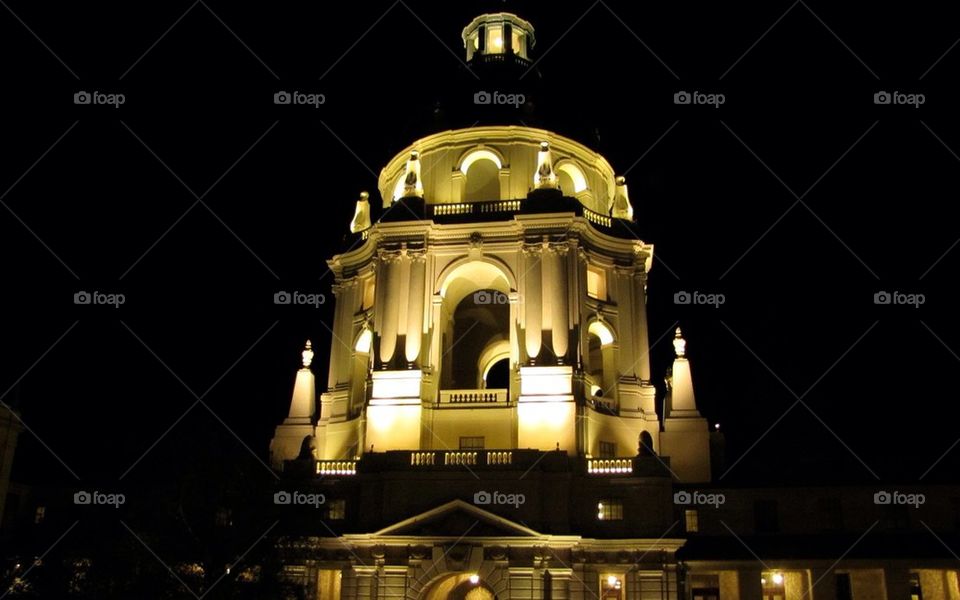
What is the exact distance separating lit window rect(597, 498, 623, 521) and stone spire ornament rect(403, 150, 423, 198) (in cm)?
1903

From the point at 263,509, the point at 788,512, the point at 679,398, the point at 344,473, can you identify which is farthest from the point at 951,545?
the point at 263,509

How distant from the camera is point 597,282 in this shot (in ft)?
157

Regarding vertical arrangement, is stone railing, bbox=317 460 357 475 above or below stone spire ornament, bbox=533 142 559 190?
below

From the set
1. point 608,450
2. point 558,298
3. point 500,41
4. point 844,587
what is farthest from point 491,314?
point 844,587

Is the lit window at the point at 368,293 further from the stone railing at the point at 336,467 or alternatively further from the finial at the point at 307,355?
the stone railing at the point at 336,467

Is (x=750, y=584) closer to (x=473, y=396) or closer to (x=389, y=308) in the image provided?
(x=473, y=396)

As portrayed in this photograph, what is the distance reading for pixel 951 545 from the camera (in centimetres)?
4041

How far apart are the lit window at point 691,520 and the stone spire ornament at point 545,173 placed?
17437 millimetres

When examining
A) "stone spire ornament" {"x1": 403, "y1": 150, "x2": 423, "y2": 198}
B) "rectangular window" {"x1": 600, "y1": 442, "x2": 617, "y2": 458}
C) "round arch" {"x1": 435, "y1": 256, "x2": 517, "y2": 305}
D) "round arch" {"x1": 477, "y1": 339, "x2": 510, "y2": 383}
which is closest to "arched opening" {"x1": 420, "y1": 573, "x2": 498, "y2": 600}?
"rectangular window" {"x1": 600, "y1": 442, "x2": 617, "y2": 458}

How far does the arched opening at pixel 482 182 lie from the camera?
50.6 meters

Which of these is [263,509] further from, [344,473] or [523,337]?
[523,337]

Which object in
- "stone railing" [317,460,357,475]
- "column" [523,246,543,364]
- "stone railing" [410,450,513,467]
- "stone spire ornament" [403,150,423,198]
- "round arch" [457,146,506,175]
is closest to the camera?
"stone railing" [410,450,513,467]

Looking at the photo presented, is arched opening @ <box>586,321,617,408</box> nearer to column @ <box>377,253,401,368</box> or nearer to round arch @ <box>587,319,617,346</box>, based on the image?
round arch @ <box>587,319,617,346</box>

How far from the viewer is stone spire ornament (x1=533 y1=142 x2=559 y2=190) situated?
45.8 meters
